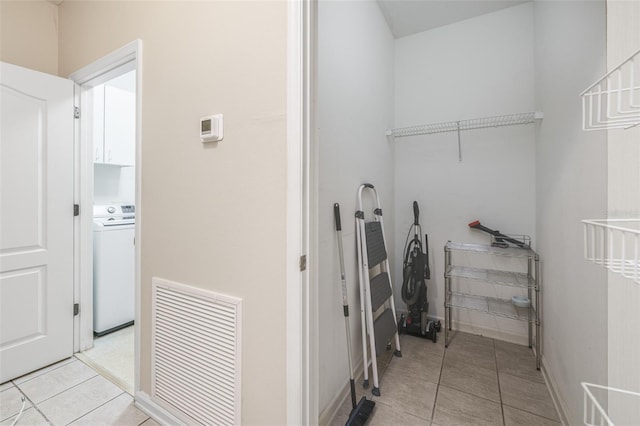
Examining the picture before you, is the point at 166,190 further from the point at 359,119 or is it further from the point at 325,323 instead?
the point at 359,119

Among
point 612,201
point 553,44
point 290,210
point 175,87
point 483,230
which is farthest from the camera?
point 483,230

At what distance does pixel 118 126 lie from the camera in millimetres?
2820

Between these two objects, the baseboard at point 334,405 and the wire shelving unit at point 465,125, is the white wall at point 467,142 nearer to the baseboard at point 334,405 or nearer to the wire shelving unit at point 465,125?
the wire shelving unit at point 465,125

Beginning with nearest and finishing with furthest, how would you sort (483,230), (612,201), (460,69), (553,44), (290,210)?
(612,201)
(290,210)
(553,44)
(483,230)
(460,69)

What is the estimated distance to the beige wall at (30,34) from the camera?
1.91 metres

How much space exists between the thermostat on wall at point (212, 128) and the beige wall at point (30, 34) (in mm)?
1856

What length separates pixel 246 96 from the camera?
121cm

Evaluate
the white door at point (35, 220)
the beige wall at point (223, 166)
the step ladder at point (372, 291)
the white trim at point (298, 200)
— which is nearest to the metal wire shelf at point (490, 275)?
the step ladder at point (372, 291)

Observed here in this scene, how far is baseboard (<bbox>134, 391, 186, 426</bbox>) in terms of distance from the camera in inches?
56.9

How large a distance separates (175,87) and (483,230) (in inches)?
101

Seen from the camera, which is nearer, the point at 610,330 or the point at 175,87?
the point at 610,330

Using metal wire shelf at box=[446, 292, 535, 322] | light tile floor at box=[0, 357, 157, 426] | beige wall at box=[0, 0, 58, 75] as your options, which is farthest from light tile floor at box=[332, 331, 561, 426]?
beige wall at box=[0, 0, 58, 75]

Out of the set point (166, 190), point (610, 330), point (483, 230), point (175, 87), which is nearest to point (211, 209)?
point (166, 190)

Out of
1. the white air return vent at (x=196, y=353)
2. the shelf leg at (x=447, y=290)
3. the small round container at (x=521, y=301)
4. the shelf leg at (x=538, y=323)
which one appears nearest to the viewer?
the white air return vent at (x=196, y=353)
